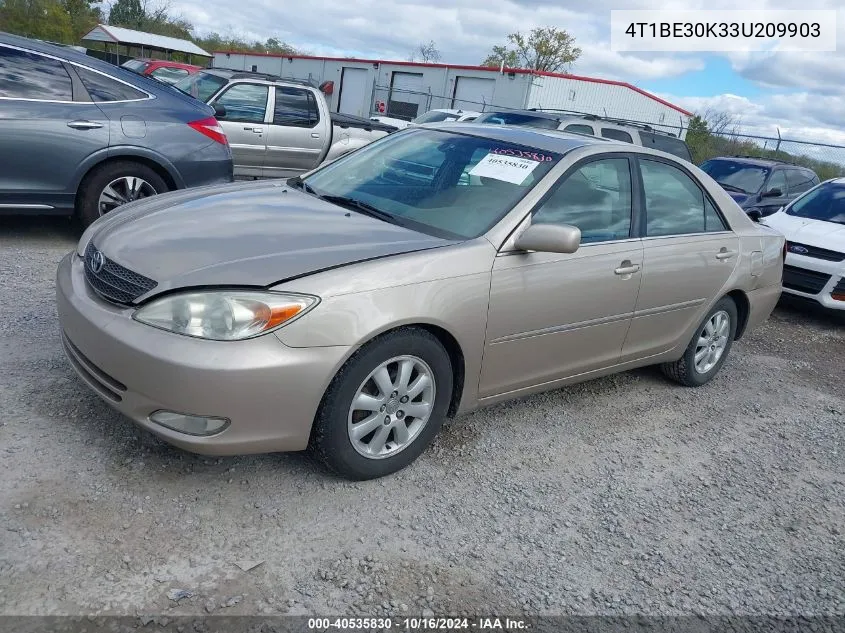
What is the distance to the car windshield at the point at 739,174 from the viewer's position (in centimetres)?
1136

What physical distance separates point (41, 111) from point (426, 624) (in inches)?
201

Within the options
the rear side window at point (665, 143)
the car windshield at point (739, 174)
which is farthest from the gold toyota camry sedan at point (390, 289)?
the car windshield at point (739, 174)

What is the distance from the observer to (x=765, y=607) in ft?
9.74

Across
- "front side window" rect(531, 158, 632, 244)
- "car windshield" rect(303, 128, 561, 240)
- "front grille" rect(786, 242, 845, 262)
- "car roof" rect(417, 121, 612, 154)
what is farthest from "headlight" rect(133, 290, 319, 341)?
"front grille" rect(786, 242, 845, 262)

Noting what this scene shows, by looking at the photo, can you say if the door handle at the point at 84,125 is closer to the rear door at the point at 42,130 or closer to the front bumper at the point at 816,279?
the rear door at the point at 42,130

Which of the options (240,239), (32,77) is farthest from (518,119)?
(240,239)

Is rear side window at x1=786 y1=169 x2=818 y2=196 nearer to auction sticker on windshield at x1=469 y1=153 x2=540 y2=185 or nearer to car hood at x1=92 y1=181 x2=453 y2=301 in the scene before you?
auction sticker on windshield at x1=469 y1=153 x2=540 y2=185

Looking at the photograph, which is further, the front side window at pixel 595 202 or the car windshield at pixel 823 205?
the car windshield at pixel 823 205

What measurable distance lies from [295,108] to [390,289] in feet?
25.5

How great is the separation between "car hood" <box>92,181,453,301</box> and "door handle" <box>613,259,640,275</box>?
1172 mm

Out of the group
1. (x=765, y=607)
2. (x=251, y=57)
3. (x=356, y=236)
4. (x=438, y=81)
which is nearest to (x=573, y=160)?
(x=356, y=236)

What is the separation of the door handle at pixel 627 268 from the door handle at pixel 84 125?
14.2 ft

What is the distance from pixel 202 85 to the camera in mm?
10258

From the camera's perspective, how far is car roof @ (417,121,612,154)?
13.5ft
